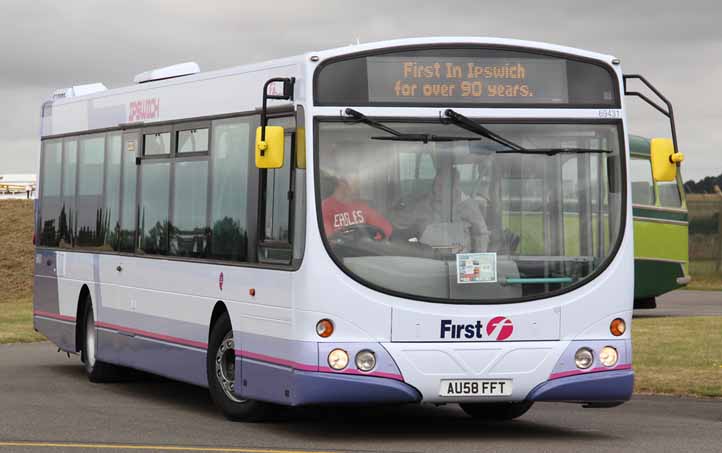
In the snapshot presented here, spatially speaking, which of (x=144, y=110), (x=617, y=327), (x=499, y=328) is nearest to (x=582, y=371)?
(x=617, y=327)

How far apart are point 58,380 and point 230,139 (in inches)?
202

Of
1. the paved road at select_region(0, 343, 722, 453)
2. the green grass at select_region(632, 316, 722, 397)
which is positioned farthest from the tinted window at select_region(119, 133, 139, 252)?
the green grass at select_region(632, 316, 722, 397)

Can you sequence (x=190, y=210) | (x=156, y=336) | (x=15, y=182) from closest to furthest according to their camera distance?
(x=190, y=210), (x=156, y=336), (x=15, y=182)

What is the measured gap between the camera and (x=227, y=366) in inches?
534

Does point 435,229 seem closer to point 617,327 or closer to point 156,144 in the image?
point 617,327

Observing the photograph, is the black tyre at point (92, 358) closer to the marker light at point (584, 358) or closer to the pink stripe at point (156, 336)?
the pink stripe at point (156, 336)

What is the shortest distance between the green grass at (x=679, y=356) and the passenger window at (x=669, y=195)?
126 inches

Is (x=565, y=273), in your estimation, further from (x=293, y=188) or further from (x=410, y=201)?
(x=293, y=188)

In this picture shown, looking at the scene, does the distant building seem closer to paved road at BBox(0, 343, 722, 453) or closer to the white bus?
paved road at BBox(0, 343, 722, 453)

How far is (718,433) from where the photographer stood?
42.0 feet

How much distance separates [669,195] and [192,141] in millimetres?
16841

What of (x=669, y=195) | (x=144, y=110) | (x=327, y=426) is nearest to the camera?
(x=327, y=426)

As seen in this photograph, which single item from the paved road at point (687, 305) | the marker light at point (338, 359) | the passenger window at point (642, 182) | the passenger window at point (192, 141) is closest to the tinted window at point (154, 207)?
the passenger window at point (192, 141)

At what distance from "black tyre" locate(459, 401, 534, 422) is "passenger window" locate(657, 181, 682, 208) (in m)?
16.2
